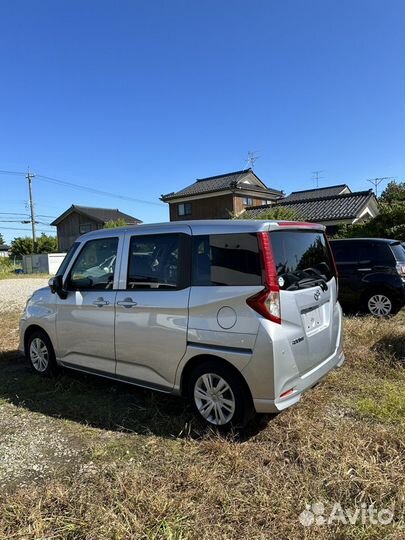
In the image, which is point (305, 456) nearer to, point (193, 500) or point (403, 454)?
point (403, 454)

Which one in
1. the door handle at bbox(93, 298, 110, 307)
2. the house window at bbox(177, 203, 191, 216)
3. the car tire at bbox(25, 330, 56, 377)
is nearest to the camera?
the door handle at bbox(93, 298, 110, 307)

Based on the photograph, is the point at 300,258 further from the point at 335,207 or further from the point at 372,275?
the point at 335,207

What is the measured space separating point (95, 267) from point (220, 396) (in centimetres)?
184

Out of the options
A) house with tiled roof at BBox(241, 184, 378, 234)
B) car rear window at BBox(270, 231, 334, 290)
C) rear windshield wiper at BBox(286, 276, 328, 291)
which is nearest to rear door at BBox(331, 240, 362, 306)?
car rear window at BBox(270, 231, 334, 290)

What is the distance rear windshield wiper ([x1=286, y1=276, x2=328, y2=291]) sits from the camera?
10.6 feet

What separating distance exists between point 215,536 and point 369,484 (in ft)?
3.33

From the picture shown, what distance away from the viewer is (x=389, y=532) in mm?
2205

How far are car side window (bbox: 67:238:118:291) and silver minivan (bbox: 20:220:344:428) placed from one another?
0.5 inches

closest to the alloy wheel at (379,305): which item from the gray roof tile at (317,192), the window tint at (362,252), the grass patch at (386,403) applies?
the window tint at (362,252)

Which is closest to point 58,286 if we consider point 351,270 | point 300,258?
point 300,258

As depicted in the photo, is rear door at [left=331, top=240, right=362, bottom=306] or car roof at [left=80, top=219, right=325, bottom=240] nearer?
car roof at [left=80, top=219, right=325, bottom=240]

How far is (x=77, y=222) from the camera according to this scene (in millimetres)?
45500

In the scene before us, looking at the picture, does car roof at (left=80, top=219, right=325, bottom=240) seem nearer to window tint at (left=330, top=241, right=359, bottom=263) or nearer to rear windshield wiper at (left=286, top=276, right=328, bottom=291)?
rear windshield wiper at (left=286, top=276, right=328, bottom=291)

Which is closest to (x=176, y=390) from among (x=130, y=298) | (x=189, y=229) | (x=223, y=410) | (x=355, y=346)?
(x=223, y=410)
